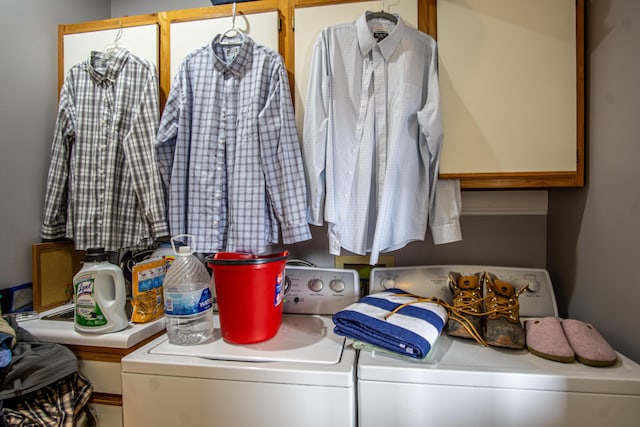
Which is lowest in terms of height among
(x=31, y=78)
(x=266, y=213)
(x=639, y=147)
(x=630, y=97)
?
(x=266, y=213)

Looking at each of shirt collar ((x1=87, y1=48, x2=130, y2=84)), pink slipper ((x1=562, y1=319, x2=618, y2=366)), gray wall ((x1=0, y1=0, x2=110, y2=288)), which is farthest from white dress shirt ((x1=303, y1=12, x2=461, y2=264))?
gray wall ((x1=0, y1=0, x2=110, y2=288))

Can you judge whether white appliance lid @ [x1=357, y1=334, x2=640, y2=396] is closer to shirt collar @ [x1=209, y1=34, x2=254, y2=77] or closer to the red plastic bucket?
the red plastic bucket

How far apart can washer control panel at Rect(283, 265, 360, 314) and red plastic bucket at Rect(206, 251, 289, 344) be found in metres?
0.27

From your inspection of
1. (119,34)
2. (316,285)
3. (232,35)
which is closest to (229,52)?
(232,35)

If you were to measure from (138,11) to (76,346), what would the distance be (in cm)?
168

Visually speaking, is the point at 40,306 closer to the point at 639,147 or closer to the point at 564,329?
the point at 564,329

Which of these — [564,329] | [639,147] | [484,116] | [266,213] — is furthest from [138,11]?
[564,329]

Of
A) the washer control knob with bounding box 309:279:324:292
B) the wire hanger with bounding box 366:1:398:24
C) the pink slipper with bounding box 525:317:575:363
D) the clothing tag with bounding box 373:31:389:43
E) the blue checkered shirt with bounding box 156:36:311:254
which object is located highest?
the wire hanger with bounding box 366:1:398:24

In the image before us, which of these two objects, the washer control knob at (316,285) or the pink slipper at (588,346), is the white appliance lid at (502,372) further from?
the washer control knob at (316,285)

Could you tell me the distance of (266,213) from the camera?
130cm

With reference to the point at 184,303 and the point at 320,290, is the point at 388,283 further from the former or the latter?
the point at 184,303

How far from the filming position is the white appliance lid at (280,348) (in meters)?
0.95

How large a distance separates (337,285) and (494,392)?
2.14ft

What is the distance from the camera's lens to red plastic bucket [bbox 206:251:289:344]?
3.35 feet
